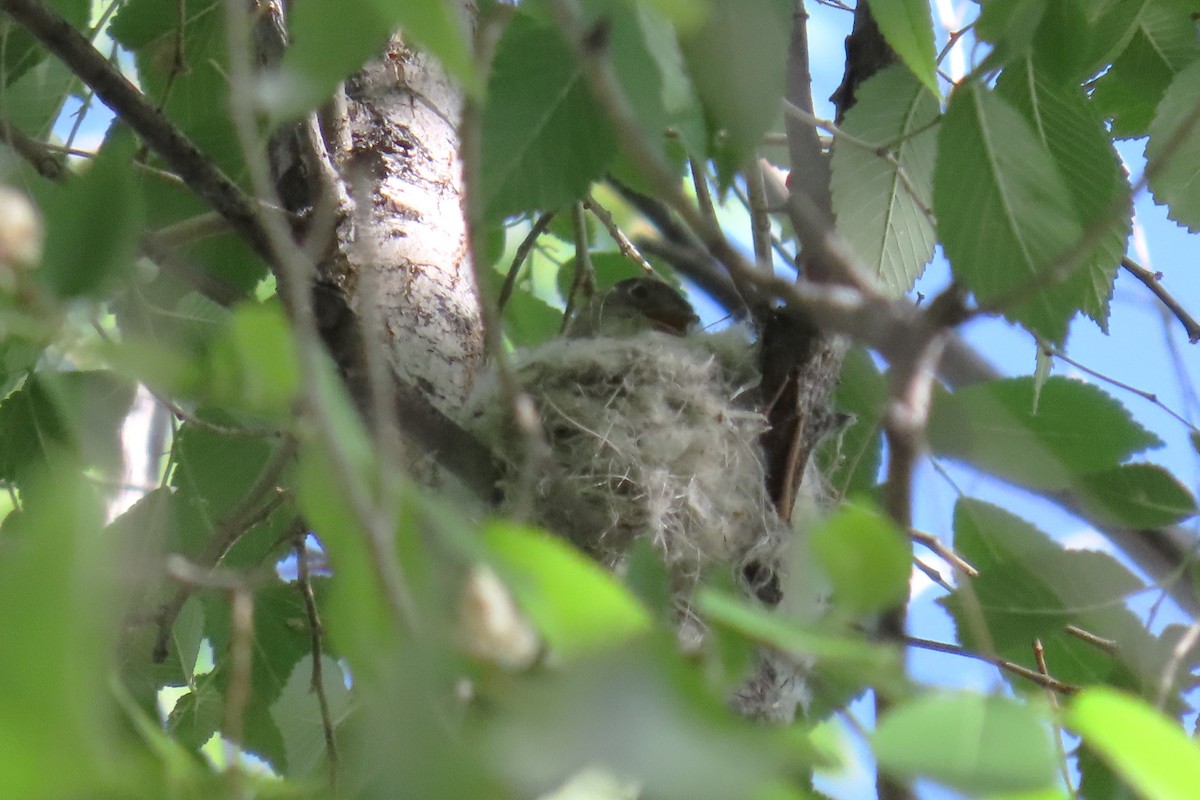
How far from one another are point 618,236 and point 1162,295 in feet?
3.74

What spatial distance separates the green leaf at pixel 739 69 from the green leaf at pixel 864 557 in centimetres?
48

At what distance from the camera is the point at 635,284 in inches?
128

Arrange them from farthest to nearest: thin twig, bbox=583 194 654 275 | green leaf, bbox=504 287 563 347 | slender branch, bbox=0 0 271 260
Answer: green leaf, bbox=504 287 563 347
thin twig, bbox=583 194 654 275
slender branch, bbox=0 0 271 260

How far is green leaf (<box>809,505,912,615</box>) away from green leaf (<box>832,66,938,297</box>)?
3.39ft

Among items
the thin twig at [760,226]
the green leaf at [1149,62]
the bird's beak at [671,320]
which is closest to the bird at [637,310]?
the bird's beak at [671,320]

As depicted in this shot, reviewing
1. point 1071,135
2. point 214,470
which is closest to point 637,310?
point 214,470

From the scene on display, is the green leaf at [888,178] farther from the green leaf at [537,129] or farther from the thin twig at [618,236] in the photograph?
the thin twig at [618,236]

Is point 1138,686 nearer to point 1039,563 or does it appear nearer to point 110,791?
point 1039,563

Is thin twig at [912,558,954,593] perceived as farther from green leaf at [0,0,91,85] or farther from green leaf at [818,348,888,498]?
green leaf at [0,0,91,85]

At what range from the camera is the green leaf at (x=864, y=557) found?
0.77 metres

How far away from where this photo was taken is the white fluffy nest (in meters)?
2.03

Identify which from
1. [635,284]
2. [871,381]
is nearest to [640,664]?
[871,381]

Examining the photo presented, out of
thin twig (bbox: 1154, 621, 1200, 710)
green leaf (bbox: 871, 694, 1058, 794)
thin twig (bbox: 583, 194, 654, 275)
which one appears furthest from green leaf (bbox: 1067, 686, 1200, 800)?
thin twig (bbox: 583, 194, 654, 275)

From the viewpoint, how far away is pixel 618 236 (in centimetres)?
290
